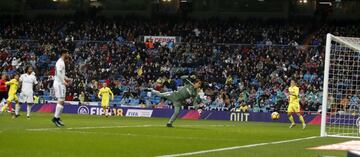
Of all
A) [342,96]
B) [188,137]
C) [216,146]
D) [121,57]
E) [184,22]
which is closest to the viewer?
[216,146]

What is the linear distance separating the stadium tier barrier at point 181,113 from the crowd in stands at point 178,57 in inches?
89.6

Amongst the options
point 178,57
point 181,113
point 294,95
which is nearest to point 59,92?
point 294,95

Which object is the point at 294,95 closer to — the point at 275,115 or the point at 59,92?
the point at 275,115

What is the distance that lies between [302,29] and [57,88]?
114 feet

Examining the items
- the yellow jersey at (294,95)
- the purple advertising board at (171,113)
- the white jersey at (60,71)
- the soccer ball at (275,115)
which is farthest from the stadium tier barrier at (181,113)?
the white jersey at (60,71)

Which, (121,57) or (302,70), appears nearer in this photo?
(302,70)

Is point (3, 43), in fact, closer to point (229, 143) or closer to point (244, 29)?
point (244, 29)

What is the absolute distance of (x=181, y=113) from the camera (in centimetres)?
3994

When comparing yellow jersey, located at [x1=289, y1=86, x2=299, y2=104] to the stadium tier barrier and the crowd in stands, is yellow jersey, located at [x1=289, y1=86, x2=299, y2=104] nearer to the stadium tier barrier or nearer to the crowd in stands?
the stadium tier barrier

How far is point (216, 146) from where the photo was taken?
615 inches

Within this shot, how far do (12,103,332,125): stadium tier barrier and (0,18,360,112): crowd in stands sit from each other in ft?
7.47

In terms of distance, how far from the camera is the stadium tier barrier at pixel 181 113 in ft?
126

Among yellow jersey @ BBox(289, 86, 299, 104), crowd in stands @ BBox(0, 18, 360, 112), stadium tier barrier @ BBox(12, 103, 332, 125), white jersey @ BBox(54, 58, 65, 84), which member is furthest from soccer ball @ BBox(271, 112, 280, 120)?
white jersey @ BBox(54, 58, 65, 84)

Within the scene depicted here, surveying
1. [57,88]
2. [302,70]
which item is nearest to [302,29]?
[302,70]
